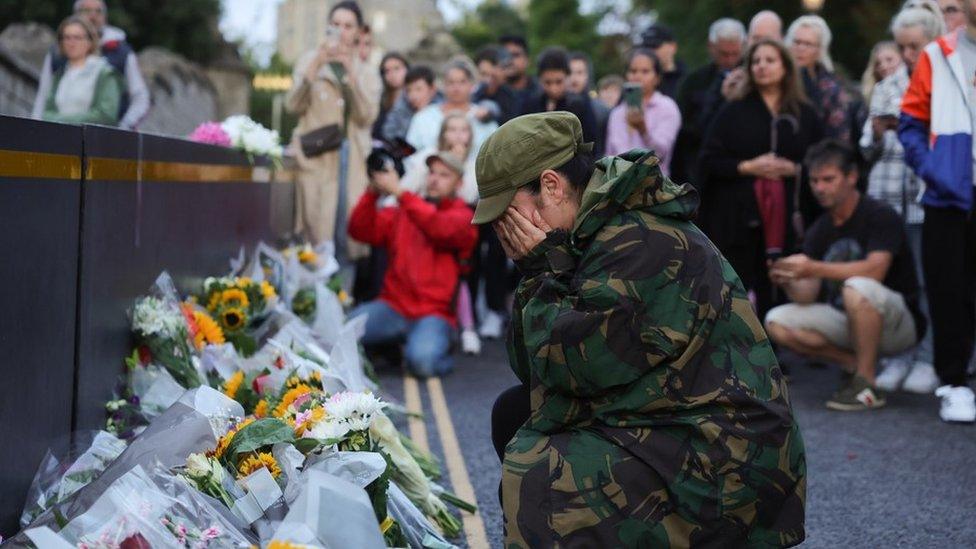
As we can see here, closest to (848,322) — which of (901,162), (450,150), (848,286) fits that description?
(848,286)

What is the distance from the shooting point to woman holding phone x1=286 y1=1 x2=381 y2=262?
1091 cm

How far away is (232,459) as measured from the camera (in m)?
4.19

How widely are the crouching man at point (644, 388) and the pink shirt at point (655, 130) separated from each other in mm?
7206

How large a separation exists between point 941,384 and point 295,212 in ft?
19.5

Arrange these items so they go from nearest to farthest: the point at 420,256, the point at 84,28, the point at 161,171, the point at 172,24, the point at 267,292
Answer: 1. the point at 161,171
2. the point at 267,292
3. the point at 420,256
4. the point at 84,28
5. the point at 172,24

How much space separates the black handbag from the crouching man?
745cm

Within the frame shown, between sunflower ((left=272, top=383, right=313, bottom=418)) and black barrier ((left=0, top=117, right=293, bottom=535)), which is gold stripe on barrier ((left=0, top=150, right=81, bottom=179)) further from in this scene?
sunflower ((left=272, top=383, right=313, bottom=418))

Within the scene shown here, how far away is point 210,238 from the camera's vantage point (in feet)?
24.6

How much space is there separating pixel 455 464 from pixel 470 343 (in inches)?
160

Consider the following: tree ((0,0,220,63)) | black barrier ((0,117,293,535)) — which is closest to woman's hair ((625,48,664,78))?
black barrier ((0,117,293,535))

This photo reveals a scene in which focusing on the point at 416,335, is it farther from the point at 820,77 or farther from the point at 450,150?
the point at 820,77

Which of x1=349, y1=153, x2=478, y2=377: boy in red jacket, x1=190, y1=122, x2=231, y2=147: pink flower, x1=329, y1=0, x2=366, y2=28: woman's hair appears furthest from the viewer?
x1=329, y1=0, x2=366, y2=28: woman's hair

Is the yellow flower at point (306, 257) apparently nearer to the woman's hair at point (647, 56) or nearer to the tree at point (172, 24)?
the woman's hair at point (647, 56)

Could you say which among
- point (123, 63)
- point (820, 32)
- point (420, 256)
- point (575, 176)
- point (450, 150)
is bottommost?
point (420, 256)
